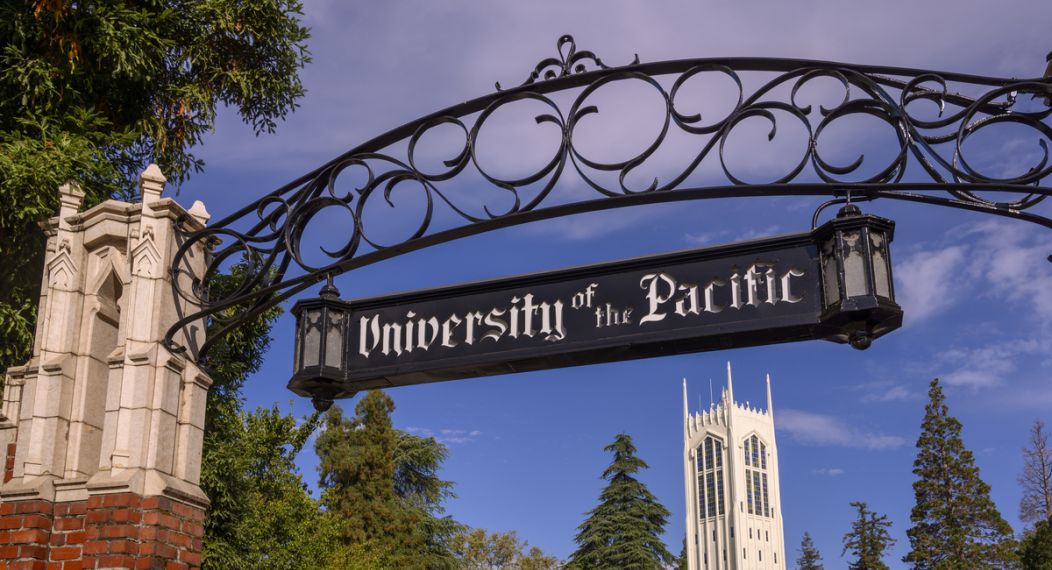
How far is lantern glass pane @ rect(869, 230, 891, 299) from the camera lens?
4.43m

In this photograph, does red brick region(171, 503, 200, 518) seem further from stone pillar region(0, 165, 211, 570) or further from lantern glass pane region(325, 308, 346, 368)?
lantern glass pane region(325, 308, 346, 368)

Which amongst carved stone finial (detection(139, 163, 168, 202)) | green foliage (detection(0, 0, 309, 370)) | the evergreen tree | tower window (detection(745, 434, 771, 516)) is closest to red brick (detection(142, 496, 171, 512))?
carved stone finial (detection(139, 163, 168, 202))

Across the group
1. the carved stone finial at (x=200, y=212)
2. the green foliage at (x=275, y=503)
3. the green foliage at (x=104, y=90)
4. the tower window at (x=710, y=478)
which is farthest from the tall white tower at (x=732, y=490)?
the carved stone finial at (x=200, y=212)

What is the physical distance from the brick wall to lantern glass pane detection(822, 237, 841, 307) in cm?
345

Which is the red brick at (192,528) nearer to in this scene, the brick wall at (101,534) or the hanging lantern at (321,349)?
the brick wall at (101,534)

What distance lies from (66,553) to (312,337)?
1.72 meters

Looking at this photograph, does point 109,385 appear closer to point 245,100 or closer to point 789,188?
point 789,188

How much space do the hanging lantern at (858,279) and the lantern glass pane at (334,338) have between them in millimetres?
2385

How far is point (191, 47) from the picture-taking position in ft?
41.9

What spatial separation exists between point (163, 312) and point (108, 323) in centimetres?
49


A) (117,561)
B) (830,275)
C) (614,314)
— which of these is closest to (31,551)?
(117,561)

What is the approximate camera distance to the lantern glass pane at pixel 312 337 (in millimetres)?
5297

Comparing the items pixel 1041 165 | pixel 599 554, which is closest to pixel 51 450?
pixel 1041 165

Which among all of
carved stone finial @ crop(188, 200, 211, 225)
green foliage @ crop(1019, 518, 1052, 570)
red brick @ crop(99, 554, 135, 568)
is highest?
green foliage @ crop(1019, 518, 1052, 570)
